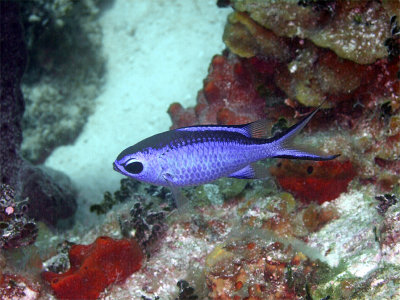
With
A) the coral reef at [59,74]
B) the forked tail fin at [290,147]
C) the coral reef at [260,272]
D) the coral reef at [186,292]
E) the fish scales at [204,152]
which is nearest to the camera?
the forked tail fin at [290,147]

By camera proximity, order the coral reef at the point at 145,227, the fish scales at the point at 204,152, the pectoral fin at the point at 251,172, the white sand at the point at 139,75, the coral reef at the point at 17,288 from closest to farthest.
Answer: the fish scales at the point at 204,152 → the pectoral fin at the point at 251,172 → the coral reef at the point at 17,288 → the coral reef at the point at 145,227 → the white sand at the point at 139,75

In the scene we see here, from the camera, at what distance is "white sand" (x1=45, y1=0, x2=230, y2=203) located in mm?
9078

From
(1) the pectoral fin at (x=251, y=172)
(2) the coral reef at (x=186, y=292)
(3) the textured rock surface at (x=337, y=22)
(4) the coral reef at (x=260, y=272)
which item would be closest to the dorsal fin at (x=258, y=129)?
(1) the pectoral fin at (x=251, y=172)

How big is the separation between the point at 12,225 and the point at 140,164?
1909mm

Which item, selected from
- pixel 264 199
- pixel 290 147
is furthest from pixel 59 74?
pixel 290 147

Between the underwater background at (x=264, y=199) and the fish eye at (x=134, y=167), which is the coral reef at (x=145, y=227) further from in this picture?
the fish eye at (x=134, y=167)

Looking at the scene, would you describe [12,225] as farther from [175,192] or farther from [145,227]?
[175,192]

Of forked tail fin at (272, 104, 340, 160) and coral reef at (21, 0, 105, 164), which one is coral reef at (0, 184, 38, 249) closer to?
forked tail fin at (272, 104, 340, 160)

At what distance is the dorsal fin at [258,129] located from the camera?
3221mm

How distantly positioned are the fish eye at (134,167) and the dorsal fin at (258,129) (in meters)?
1.00

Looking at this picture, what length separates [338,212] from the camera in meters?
4.24

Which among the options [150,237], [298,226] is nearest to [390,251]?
[298,226]

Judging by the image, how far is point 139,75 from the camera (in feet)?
33.3

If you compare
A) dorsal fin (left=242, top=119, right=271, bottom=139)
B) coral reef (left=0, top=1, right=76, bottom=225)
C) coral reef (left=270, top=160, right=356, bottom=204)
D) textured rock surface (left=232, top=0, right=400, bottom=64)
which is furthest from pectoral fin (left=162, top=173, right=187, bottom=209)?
coral reef (left=0, top=1, right=76, bottom=225)
